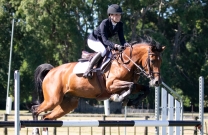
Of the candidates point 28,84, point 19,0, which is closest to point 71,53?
point 19,0

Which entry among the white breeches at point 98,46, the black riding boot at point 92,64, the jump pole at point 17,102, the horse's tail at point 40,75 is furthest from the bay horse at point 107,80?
the jump pole at point 17,102

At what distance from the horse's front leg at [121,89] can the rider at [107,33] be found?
2.29ft

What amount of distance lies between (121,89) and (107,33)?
1260mm

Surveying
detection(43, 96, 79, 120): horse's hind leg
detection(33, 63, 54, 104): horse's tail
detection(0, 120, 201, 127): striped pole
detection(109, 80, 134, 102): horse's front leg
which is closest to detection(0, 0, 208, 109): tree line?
detection(33, 63, 54, 104): horse's tail

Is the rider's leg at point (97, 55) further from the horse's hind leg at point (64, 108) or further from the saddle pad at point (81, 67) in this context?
the horse's hind leg at point (64, 108)

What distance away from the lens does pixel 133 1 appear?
38.8 m

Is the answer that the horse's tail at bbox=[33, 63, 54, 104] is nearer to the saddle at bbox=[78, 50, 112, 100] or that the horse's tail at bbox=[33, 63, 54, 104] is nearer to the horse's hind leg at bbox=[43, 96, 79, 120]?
the horse's hind leg at bbox=[43, 96, 79, 120]

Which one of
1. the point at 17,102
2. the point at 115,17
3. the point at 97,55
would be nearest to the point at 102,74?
the point at 97,55

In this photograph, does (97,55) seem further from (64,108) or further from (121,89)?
(64,108)

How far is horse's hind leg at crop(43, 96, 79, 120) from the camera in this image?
10828 millimetres

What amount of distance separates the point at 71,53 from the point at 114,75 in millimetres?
31165

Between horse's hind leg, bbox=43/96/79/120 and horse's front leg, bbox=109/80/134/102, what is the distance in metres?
1.56

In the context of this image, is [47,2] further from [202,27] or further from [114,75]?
[114,75]

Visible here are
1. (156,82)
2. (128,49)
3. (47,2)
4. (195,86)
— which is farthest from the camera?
(195,86)
